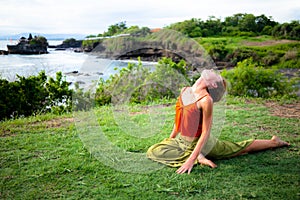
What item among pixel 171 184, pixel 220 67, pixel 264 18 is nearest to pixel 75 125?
pixel 171 184

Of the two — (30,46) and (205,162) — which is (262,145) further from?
(30,46)

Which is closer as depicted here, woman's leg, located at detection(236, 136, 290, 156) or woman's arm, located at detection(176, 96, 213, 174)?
woman's arm, located at detection(176, 96, 213, 174)

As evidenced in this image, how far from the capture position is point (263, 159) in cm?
320

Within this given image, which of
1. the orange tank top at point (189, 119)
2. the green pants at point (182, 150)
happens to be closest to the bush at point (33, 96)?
the green pants at point (182, 150)

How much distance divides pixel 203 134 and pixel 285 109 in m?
3.13

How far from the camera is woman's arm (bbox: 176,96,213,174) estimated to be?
289cm

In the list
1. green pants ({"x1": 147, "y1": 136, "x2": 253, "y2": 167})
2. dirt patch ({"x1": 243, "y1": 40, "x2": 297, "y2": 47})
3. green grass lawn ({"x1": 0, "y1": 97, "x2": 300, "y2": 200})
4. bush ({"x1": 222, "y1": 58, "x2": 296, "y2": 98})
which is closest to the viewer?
green grass lawn ({"x1": 0, "y1": 97, "x2": 300, "y2": 200})

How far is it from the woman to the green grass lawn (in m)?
0.10

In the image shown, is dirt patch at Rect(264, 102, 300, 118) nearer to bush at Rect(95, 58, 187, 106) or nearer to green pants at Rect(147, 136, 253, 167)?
bush at Rect(95, 58, 187, 106)

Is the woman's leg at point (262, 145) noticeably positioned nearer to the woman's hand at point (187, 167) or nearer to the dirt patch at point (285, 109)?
the woman's hand at point (187, 167)

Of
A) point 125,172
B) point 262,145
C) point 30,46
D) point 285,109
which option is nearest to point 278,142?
point 262,145

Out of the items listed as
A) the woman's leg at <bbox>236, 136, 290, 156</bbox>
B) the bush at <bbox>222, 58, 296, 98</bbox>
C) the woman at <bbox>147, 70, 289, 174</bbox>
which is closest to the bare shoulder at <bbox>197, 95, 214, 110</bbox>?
the woman at <bbox>147, 70, 289, 174</bbox>

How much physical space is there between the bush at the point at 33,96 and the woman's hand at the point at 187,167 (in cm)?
357

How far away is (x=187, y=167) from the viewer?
293 centimetres
